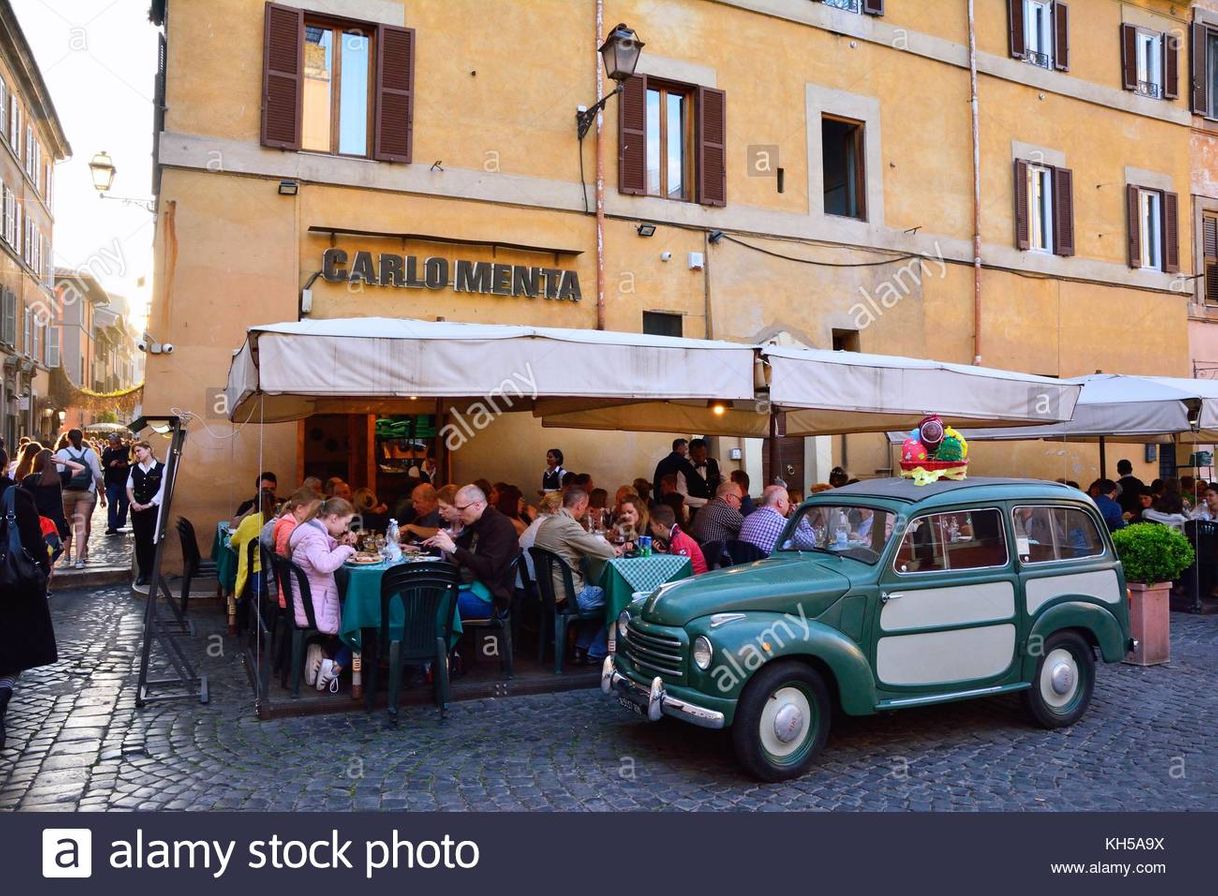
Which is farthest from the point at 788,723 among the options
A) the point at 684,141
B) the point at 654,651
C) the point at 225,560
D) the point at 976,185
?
the point at 976,185

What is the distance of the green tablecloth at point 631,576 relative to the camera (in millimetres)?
6520

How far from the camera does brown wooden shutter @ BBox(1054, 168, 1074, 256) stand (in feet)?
54.0

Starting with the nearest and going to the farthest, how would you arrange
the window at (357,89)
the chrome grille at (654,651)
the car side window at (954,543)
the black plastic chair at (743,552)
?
1. the chrome grille at (654,651)
2. the car side window at (954,543)
3. the black plastic chair at (743,552)
4. the window at (357,89)

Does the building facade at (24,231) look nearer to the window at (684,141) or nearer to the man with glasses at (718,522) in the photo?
the window at (684,141)

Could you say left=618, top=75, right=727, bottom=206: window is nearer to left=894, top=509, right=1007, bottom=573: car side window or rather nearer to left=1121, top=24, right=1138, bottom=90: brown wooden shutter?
left=894, top=509, right=1007, bottom=573: car side window

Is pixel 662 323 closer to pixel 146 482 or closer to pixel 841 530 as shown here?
pixel 146 482

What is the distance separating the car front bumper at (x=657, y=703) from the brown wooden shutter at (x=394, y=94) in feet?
27.2

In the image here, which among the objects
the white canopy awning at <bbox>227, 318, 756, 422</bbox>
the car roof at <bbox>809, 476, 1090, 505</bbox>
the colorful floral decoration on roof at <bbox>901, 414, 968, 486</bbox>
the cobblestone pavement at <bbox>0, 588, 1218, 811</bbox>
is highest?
the white canopy awning at <bbox>227, 318, 756, 422</bbox>

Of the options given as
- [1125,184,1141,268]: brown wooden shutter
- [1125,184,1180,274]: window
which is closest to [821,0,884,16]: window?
[1125,184,1141,268]: brown wooden shutter

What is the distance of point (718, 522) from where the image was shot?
8.09 metres

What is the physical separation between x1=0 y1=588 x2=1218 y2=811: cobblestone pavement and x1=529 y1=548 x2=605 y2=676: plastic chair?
44 cm

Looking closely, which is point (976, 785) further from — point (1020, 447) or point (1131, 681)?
point (1020, 447)

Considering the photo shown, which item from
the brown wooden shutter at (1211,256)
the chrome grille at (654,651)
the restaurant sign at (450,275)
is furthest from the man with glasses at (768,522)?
the brown wooden shutter at (1211,256)

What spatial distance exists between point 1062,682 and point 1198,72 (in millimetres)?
17728
